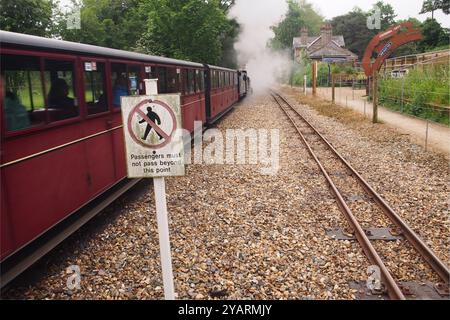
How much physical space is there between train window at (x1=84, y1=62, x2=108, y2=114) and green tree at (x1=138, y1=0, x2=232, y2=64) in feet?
65.9

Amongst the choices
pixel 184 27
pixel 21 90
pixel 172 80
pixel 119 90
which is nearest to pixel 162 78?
pixel 172 80

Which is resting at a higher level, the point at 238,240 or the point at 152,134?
the point at 152,134

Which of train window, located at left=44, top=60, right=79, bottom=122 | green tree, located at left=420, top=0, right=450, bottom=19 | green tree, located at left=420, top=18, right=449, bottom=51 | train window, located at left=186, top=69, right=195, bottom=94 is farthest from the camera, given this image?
green tree, located at left=420, top=0, right=450, bottom=19

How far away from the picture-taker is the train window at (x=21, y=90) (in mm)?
4574

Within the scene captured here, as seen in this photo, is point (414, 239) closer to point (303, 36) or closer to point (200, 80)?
point (200, 80)

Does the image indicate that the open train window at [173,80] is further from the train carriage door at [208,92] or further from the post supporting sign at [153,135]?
the post supporting sign at [153,135]

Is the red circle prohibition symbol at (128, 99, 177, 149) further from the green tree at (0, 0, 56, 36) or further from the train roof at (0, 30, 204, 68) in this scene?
the green tree at (0, 0, 56, 36)

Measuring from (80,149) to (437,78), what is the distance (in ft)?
54.5

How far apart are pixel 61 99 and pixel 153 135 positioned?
2816mm

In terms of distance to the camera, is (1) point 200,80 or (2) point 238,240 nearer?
(2) point 238,240

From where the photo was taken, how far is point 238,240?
6.02 m

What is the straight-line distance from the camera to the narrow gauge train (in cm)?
456

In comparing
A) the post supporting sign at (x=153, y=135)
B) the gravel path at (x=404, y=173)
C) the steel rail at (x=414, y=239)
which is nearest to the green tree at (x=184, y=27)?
the gravel path at (x=404, y=173)

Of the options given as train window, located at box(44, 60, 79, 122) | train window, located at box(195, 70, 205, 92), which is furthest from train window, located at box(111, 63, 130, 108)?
train window, located at box(195, 70, 205, 92)
